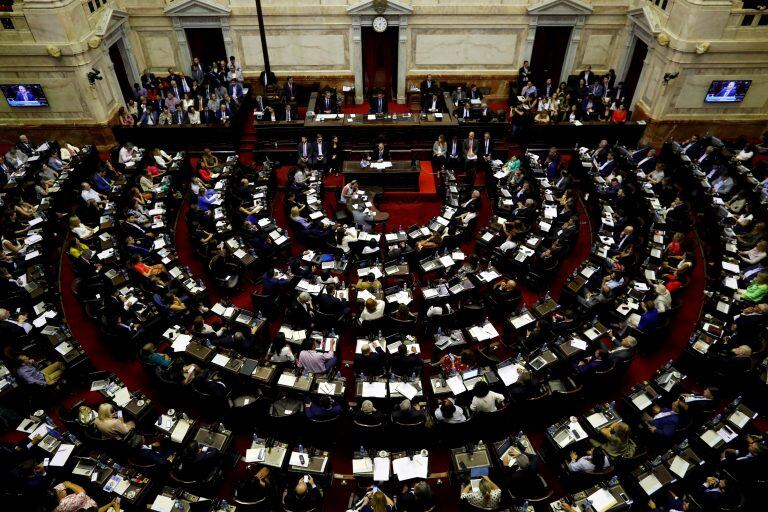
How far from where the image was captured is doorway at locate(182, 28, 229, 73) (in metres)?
21.7

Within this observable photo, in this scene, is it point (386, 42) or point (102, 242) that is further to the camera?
point (386, 42)

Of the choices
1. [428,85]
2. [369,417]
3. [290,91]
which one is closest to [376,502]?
[369,417]

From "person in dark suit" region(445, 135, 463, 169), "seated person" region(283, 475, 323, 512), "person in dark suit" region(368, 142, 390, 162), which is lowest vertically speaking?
"seated person" region(283, 475, 323, 512)

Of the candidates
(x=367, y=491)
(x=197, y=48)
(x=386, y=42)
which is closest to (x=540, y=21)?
(x=386, y=42)

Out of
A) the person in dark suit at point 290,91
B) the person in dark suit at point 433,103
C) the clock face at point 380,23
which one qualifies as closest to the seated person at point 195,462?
the person in dark suit at point 433,103

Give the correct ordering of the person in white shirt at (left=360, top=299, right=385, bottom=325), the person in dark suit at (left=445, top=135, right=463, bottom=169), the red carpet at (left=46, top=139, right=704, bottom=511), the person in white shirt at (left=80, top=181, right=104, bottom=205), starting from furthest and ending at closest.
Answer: the person in dark suit at (left=445, top=135, right=463, bottom=169) → the person in white shirt at (left=80, top=181, right=104, bottom=205) → the person in white shirt at (left=360, top=299, right=385, bottom=325) → the red carpet at (left=46, top=139, right=704, bottom=511)

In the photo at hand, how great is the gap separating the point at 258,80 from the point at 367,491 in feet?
61.8

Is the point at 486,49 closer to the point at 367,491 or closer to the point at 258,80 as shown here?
the point at 258,80

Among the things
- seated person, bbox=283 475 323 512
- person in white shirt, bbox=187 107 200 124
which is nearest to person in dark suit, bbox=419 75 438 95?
person in white shirt, bbox=187 107 200 124

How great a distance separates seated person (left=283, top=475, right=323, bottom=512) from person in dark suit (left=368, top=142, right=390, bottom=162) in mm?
11989

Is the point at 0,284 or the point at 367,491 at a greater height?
the point at 0,284

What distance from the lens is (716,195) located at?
50.1 ft

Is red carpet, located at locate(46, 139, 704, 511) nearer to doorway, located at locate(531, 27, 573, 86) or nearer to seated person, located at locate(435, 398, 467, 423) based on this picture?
seated person, located at locate(435, 398, 467, 423)

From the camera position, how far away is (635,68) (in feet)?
69.4
